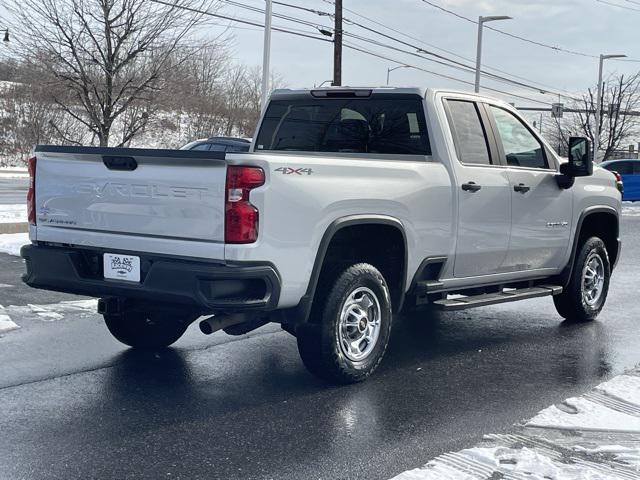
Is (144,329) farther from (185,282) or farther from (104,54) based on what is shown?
(104,54)

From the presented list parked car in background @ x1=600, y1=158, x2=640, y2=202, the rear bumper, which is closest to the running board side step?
the rear bumper

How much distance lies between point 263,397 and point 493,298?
230 cm

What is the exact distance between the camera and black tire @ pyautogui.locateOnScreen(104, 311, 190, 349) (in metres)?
6.53

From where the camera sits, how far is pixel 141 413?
511 cm

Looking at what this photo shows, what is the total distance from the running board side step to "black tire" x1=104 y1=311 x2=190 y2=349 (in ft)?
6.29

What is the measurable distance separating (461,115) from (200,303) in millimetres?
2931

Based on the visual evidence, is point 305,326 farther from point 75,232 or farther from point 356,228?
point 75,232

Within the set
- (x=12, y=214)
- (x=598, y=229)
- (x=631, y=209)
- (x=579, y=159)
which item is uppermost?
(x=579, y=159)

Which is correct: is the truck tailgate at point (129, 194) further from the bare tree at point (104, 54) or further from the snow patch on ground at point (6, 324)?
the bare tree at point (104, 54)

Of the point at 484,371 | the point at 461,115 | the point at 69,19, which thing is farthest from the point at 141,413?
the point at 69,19

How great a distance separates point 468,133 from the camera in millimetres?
6898

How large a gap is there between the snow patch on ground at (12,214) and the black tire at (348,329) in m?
10.1

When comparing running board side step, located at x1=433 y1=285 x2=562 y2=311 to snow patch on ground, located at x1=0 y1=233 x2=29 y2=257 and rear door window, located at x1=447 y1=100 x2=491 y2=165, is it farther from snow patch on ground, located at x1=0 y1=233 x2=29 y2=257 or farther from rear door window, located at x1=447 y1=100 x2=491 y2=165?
snow patch on ground, located at x1=0 y1=233 x2=29 y2=257

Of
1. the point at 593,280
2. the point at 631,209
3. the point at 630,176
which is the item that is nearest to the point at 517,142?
the point at 593,280
